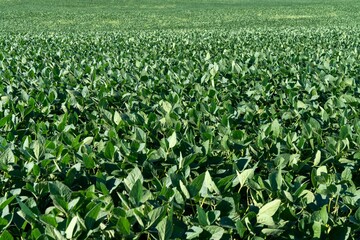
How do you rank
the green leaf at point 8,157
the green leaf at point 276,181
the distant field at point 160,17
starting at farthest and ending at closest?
1. the distant field at point 160,17
2. the green leaf at point 8,157
3. the green leaf at point 276,181

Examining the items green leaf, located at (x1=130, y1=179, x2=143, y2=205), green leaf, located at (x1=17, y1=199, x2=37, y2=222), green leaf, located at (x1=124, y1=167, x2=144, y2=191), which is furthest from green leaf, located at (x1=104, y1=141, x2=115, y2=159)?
green leaf, located at (x1=17, y1=199, x2=37, y2=222)

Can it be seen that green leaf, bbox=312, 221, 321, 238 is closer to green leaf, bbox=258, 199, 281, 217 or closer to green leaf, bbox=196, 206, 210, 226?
green leaf, bbox=258, 199, 281, 217

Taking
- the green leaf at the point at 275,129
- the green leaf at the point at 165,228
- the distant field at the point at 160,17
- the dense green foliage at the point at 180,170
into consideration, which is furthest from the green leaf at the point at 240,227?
the distant field at the point at 160,17

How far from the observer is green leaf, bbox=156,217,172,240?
1.82 metres

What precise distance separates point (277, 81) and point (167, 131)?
3.39 metres

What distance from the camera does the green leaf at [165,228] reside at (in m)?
1.82

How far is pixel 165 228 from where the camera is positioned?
1.82 m

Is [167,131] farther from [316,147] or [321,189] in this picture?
[321,189]

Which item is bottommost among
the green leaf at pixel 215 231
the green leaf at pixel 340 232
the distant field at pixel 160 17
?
the distant field at pixel 160 17

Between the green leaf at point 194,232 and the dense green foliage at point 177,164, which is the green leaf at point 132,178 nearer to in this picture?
the dense green foliage at point 177,164

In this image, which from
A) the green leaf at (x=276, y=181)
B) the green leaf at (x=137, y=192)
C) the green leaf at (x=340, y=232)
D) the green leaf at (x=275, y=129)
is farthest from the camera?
the green leaf at (x=275, y=129)

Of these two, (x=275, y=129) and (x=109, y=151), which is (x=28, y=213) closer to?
(x=109, y=151)

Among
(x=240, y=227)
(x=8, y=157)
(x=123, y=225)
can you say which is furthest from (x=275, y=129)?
(x=8, y=157)

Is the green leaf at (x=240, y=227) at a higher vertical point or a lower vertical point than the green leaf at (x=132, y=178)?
lower
